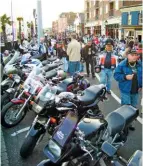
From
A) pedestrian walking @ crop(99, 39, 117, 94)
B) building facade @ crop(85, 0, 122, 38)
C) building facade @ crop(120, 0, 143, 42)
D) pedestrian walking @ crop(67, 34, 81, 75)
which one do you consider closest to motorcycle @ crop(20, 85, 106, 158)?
pedestrian walking @ crop(99, 39, 117, 94)

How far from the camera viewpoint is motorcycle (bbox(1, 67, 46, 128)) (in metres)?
5.30

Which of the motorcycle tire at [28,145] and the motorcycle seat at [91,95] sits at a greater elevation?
the motorcycle seat at [91,95]

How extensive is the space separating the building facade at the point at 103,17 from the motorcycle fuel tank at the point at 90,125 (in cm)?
3975

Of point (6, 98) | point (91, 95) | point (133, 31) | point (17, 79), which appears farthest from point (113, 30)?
point (91, 95)

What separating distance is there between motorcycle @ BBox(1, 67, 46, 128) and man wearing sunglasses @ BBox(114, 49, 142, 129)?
1.54 meters

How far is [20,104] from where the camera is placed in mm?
5484

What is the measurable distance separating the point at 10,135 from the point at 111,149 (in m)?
3.18

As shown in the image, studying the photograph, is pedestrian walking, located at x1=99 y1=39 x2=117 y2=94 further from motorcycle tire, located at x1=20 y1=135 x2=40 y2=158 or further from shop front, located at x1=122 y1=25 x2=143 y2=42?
shop front, located at x1=122 y1=25 x2=143 y2=42

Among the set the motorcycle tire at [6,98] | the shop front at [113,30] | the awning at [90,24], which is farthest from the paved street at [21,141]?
the awning at [90,24]

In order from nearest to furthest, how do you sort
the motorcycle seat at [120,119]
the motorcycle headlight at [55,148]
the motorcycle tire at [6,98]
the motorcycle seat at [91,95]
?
the motorcycle headlight at [55,148], the motorcycle seat at [120,119], the motorcycle seat at [91,95], the motorcycle tire at [6,98]

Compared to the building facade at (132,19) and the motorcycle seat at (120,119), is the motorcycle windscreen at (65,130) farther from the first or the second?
the building facade at (132,19)

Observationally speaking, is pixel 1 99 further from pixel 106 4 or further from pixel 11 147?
pixel 106 4

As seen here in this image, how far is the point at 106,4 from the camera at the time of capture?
51500mm

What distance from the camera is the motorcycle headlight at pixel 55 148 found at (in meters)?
2.63
